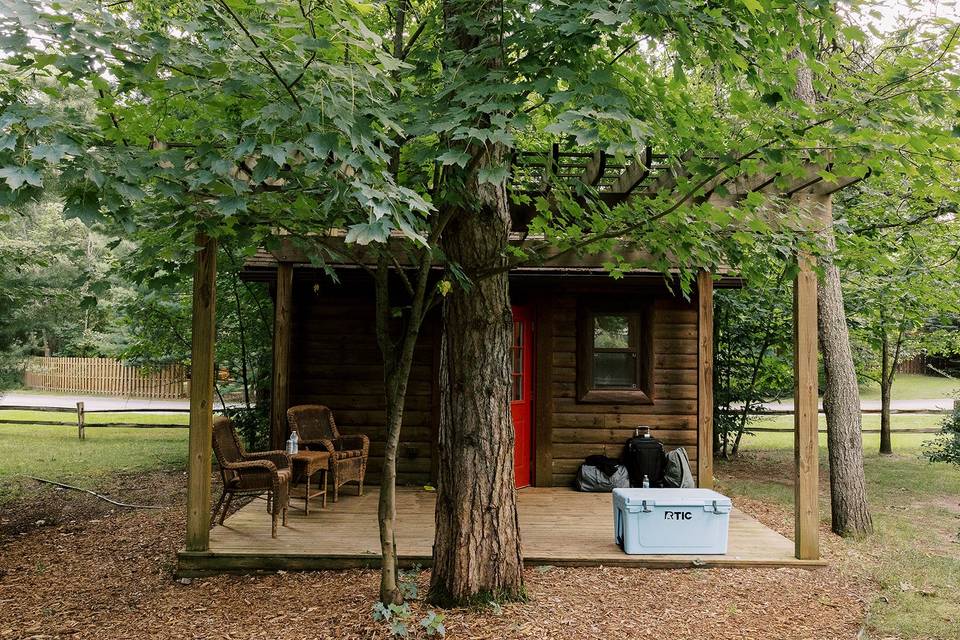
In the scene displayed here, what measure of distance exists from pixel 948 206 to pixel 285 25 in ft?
26.4

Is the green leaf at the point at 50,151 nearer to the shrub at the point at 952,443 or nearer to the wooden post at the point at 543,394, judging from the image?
the wooden post at the point at 543,394

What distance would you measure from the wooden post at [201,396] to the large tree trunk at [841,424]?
5.58 metres

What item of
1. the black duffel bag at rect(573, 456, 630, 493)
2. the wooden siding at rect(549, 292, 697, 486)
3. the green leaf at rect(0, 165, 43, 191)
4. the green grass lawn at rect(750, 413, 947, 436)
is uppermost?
the green leaf at rect(0, 165, 43, 191)

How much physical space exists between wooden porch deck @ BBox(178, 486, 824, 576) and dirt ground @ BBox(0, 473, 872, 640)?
10cm

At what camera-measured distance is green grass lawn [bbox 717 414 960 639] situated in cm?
445

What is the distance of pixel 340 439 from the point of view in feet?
23.1

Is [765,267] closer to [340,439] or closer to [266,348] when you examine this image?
[340,439]

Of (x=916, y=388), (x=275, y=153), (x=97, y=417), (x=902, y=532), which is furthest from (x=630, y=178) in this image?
(x=916, y=388)

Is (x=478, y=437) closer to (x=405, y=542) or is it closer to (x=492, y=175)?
(x=405, y=542)

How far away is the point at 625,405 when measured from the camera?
26.2 ft

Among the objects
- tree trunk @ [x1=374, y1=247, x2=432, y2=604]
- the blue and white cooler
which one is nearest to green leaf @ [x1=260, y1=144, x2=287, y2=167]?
tree trunk @ [x1=374, y1=247, x2=432, y2=604]

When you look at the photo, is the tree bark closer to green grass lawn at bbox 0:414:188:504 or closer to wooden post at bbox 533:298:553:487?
wooden post at bbox 533:298:553:487

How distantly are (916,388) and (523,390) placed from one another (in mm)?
24393

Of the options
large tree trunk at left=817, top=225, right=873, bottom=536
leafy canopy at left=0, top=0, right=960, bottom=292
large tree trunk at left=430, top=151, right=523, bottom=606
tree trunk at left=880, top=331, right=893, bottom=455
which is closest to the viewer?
leafy canopy at left=0, top=0, right=960, bottom=292
